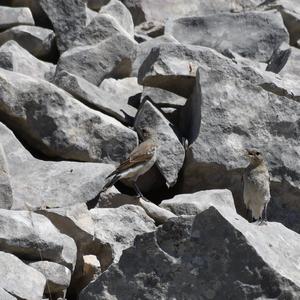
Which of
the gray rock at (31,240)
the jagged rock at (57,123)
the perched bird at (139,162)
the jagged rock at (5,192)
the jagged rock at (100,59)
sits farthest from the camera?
the jagged rock at (100,59)

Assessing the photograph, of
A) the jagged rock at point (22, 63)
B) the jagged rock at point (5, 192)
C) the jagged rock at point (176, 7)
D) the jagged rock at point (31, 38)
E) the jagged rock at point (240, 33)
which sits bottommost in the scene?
the jagged rock at point (176, 7)

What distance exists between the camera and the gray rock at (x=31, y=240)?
869 centimetres

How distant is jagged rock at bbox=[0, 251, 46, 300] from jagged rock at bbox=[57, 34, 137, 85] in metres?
5.53

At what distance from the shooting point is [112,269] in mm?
7652

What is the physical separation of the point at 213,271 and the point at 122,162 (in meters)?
4.38

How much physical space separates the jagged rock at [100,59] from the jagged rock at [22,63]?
231 mm

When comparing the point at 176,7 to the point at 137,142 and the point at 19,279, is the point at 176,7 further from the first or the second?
the point at 19,279

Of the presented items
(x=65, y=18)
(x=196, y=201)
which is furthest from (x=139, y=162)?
(x=65, y=18)

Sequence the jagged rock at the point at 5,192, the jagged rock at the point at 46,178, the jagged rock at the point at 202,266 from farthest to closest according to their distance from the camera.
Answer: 1. the jagged rock at the point at 46,178
2. the jagged rock at the point at 5,192
3. the jagged rock at the point at 202,266

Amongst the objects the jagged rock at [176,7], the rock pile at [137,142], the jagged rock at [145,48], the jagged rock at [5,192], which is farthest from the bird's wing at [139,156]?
the jagged rock at [176,7]

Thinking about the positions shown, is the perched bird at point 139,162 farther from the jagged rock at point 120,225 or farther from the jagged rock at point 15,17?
the jagged rock at point 15,17

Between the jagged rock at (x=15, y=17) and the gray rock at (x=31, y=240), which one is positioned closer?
the gray rock at (x=31, y=240)

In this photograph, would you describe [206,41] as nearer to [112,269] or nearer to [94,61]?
[94,61]

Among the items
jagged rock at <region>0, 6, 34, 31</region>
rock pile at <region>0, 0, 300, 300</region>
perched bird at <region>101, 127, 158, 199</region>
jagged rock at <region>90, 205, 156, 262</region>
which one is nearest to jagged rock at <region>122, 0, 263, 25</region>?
rock pile at <region>0, 0, 300, 300</region>
